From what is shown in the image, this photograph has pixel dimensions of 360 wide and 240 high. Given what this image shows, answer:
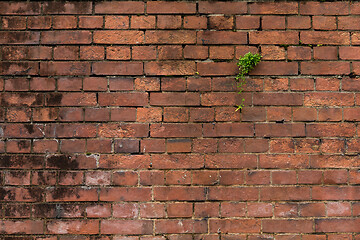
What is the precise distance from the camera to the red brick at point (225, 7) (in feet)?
5.92

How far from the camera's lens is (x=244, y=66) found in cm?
177

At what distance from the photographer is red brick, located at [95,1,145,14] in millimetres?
1802

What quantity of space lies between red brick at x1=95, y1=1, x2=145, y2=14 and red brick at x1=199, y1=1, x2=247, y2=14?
1.39 feet

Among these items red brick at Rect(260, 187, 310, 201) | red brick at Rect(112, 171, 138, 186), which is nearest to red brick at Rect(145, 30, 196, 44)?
→ red brick at Rect(112, 171, 138, 186)

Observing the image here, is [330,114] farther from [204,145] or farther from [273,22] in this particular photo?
[204,145]

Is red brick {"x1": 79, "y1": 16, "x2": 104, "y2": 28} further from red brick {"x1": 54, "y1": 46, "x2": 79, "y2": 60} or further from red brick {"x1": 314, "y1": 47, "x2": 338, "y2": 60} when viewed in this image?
red brick {"x1": 314, "y1": 47, "x2": 338, "y2": 60}

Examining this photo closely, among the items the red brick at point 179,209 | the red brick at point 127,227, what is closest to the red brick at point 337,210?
the red brick at point 179,209

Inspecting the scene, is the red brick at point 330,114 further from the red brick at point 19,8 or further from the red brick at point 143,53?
the red brick at point 19,8

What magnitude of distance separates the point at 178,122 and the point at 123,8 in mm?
857

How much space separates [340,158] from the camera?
1.75 metres

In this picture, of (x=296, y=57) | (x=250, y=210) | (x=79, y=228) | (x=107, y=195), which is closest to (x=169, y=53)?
(x=296, y=57)

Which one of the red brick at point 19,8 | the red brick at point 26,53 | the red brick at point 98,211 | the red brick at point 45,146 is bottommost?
the red brick at point 98,211

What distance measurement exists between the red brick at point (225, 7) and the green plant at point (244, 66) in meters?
0.31

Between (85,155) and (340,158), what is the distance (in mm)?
1675
